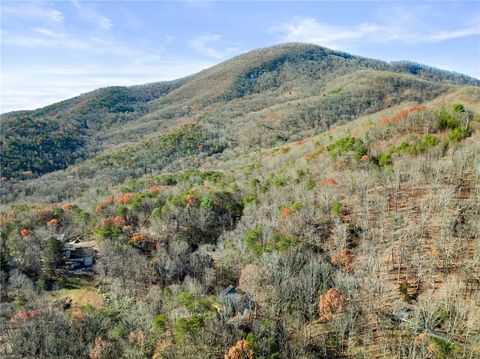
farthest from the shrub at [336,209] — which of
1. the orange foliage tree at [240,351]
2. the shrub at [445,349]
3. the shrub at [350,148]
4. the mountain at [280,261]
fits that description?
the orange foliage tree at [240,351]

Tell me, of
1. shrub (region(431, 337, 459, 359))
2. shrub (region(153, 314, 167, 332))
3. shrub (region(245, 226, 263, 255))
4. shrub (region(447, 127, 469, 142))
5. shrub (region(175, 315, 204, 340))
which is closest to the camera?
shrub (region(431, 337, 459, 359))

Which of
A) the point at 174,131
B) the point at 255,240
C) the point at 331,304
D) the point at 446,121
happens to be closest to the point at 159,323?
the point at 331,304

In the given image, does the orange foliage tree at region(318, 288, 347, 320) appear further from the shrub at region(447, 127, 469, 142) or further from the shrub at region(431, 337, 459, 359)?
the shrub at region(447, 127, 469, 142)

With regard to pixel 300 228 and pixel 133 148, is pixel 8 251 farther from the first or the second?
pixel 133 148

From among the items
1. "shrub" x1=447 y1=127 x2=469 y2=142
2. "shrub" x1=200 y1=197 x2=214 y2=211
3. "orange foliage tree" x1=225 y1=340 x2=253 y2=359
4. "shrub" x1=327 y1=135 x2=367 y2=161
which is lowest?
"orange foliage tree" x1=225 y1=340 x2=253 y2=359

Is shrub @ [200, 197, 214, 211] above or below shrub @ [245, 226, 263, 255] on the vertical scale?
above

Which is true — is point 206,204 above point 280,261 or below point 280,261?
above

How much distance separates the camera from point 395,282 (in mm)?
30812

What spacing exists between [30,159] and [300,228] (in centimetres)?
12830

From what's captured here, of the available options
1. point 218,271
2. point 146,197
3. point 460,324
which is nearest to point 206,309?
point 218,271

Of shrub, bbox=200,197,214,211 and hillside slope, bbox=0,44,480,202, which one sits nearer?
shrub, bbox=200,197,214,211

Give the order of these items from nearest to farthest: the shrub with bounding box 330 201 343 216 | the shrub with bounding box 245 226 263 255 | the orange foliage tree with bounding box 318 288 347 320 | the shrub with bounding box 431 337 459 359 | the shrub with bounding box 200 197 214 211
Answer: the shrub with bounding box 431 337 459 359 < the orange foliage tree with bounding box 318 288 347 320 < the shrub with bounding box 245 226 263 255 < the shrub with bounding box 330 201 343 216 < the shrub with bounding box 200 197 214 211

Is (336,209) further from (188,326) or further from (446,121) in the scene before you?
(446,121)

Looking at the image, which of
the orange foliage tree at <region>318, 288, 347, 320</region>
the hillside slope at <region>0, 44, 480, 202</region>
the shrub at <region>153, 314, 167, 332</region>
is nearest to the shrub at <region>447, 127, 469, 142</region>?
the orange foliage tree at <region>318, 288, 347, 320</region>
